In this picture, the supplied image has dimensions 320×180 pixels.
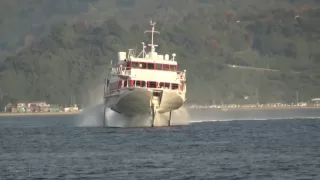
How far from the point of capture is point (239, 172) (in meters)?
72.7

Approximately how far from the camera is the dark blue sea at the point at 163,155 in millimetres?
72500

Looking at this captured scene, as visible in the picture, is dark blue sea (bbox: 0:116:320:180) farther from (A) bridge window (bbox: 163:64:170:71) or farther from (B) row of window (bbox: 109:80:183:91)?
(A) bridge window (bbox: 163:64:170:71)

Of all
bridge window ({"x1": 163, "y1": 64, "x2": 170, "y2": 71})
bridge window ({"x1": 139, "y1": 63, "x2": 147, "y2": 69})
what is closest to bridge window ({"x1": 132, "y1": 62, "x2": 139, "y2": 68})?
bridge window ({"x1": 139, "y1": 63, "x2": 147, "y2": 69})

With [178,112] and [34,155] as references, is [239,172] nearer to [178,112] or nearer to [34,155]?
[34,155]

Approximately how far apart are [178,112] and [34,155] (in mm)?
47027

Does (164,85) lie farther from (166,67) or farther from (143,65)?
(143,65)

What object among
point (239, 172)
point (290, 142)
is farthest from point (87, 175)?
point (290, 142)

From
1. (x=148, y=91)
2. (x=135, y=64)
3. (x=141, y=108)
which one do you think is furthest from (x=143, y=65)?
(x=141, y=108)

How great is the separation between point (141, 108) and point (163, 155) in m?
35.4

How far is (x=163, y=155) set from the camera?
8544 centimetres

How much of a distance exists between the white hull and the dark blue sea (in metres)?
3.56

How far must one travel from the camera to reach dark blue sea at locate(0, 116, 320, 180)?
7250cm

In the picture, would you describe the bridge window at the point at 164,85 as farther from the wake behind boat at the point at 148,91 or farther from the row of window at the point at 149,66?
the row of window at the point at 149,66

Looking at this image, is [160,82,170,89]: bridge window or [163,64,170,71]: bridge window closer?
[160,82,170,89]: bridge window
